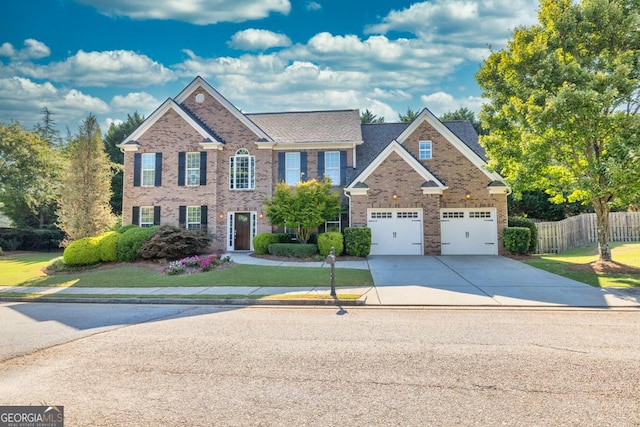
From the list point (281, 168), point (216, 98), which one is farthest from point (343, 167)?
point (216, 98)

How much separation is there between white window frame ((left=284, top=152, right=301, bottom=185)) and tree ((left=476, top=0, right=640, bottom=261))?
446 inches

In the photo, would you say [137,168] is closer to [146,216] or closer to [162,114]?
[146,216]

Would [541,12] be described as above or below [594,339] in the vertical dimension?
above

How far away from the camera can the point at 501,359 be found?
16.4ft

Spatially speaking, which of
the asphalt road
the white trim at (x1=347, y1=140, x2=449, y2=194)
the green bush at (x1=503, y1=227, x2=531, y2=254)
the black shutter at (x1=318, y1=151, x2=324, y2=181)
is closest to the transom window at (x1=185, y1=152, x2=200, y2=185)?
the black shutter at (x1=318, y1=151, x2=324, y2=181)

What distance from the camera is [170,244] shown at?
52.7 ft

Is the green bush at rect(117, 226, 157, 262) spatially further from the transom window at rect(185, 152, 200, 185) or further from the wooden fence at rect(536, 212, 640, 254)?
the wooden fence at rect(536, 212, 640, 254)

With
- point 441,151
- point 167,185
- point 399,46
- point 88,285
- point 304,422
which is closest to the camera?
point 304,422

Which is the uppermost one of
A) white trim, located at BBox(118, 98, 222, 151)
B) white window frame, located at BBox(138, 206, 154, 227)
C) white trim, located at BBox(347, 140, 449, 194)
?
white trim, located at BBox(118, 98, 222, 151)

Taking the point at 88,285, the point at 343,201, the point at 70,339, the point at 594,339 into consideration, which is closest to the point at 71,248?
the point at 88,285

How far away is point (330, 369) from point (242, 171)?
18.6 meters

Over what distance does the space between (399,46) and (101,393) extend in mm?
15692

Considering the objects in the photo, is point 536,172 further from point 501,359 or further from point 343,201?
point 501,359

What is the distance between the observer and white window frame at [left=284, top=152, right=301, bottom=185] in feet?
71.7
